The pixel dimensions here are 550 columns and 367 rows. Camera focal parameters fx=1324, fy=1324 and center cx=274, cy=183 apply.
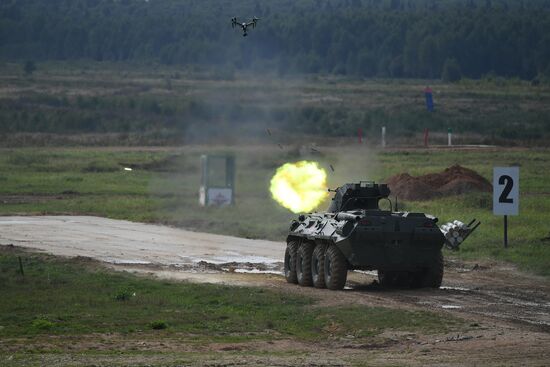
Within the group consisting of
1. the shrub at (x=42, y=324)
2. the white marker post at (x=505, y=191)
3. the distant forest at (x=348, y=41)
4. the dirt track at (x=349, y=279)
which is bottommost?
the shrub at (x=42, y=324)

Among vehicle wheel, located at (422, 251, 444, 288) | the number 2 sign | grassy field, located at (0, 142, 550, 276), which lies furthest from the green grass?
the number 2 sign

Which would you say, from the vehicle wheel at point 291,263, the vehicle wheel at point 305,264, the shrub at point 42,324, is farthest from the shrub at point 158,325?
the vehicle wheel at point 291,263

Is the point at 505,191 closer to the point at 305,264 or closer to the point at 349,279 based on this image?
the point at 349,279

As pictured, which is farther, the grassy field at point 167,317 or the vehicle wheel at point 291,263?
the vehicle wheel at point 291,263

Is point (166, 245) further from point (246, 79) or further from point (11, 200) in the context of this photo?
point (246, 79)

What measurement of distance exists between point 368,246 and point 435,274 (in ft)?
6.59

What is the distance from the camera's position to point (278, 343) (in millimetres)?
24141

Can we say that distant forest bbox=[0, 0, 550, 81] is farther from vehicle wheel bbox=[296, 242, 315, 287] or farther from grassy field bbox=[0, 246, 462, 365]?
grassy field bbox=[0, 246, 462, 365]

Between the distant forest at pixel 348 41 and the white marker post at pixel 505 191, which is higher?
the distant forest at pixel 348 41

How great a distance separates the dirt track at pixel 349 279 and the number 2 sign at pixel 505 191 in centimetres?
227

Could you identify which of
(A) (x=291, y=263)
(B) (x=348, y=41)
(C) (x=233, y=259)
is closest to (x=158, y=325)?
(A) (x=291, y=263)

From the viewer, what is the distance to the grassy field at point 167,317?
24.5m

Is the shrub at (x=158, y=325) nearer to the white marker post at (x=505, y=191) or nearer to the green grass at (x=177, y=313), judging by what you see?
the green grass at (x=177, y=313)

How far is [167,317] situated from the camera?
87.9 feet
